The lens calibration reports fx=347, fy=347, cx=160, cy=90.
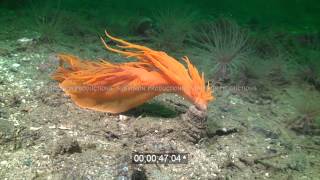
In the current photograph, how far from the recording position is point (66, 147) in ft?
9.90

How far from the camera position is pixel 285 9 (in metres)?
14.9

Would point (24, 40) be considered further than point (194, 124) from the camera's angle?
Yes

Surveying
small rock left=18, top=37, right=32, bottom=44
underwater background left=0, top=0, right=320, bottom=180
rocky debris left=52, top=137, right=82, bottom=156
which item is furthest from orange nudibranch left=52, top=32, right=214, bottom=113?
small rock left=18, top=37, right=32, bottom=44


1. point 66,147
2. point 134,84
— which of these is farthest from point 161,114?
point 66,147

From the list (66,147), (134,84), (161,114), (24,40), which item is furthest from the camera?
(24,40)

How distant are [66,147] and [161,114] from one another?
115 centimetres

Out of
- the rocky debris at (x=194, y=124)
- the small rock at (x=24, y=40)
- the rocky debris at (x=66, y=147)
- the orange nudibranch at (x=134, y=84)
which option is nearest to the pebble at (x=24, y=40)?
the small rock at (x=24, y=40)

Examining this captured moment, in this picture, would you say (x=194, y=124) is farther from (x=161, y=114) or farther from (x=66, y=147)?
(x=66, y=147)

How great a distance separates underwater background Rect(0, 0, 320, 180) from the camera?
3.01 metres

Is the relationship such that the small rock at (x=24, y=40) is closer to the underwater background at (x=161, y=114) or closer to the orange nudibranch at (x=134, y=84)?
the underwater background at (x=161, y=114)

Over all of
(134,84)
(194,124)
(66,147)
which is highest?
(134,84)

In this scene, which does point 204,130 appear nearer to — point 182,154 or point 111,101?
point 182,154

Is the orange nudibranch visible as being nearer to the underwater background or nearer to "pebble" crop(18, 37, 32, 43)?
the underwater background

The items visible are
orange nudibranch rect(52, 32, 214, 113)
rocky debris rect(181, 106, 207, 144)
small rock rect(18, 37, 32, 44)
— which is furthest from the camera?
small rock rect(18, 37, 32, 44)
